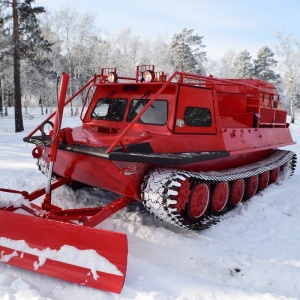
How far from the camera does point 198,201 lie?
199 inches

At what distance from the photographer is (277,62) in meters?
37.2

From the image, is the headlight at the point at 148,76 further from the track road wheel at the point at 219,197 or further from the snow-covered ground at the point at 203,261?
the snow-covered ground at the point at 203,261

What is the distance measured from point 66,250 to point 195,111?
114 inches

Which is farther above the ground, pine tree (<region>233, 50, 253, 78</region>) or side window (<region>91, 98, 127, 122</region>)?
pine tree (<region>233, 50, 253, 78</region>)

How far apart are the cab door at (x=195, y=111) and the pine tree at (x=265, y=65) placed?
1348 inches

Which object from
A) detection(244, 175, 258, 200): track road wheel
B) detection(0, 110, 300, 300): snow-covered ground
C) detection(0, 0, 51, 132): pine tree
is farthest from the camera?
detection(0, 0, 51, 132): pine tree

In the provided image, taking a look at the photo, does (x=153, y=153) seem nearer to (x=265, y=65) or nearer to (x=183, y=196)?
(x=183, y=196)

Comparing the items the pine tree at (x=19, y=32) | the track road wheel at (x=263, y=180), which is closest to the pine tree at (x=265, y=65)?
the pine tree at (x=19, y=32)

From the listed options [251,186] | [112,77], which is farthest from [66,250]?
[251,186]

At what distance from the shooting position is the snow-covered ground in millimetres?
3225

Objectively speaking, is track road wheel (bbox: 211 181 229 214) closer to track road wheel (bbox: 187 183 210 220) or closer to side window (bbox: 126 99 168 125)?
track road wheel (bbox: 187 183 210 220)

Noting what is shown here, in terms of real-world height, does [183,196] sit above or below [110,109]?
below

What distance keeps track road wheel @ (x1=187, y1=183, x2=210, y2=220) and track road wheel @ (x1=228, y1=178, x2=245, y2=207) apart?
3.19 ft

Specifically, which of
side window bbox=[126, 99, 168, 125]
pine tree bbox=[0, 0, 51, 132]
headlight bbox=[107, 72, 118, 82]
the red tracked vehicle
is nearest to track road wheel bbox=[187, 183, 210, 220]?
the red tracked vehicle
